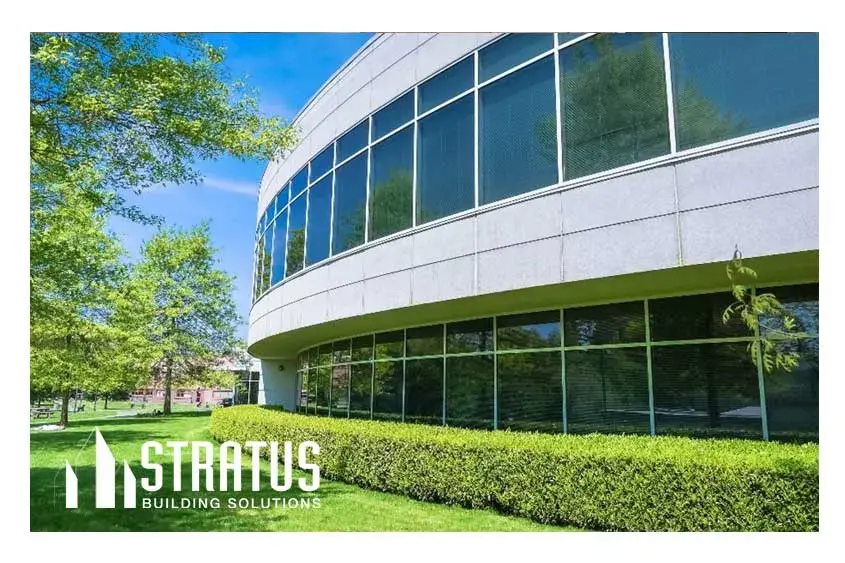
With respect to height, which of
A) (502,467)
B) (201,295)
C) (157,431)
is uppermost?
(201,295)

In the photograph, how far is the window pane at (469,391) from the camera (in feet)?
35.4

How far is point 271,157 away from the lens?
1113 cm

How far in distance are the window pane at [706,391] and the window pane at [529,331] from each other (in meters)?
1.69

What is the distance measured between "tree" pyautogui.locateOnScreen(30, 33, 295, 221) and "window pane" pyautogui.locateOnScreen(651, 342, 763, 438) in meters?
7.29

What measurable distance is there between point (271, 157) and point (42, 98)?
3891 millimetres

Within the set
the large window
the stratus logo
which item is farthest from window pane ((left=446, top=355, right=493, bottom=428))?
the stratus logo

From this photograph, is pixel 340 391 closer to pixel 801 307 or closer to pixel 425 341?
pixel 425 341

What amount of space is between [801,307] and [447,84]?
6444mm

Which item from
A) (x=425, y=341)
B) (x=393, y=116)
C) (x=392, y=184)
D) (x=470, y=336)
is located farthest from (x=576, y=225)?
(x=393, y=116)

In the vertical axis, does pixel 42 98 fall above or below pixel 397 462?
above

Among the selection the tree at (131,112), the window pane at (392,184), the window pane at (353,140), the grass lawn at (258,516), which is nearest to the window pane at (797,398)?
the grass lawn at (258,516)

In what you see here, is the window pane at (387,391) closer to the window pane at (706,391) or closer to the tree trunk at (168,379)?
the window pane at (706,391)

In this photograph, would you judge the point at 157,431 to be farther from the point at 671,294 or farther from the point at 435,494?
the point at 671,294
